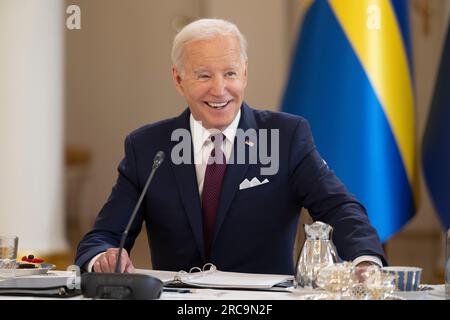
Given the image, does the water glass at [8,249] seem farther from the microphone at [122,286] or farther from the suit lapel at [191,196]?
the microphone at [122,286]

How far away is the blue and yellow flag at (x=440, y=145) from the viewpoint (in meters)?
3.95

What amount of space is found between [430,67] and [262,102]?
1281mm

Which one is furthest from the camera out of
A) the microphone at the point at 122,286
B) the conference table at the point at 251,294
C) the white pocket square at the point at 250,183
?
the white pocket square at the point at 250,183

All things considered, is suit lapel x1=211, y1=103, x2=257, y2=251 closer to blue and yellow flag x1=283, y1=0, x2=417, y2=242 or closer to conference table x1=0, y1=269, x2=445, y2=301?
conference table x1=0, y1=269, x2=445, y2=301

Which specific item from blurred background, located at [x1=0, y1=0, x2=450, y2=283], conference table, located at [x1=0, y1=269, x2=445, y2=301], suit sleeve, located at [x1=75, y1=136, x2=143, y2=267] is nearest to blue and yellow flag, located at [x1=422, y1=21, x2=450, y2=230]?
blurred background, located at [x1=0, y1=0, x2=450, y2=283]

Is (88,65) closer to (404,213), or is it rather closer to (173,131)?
(404,213)

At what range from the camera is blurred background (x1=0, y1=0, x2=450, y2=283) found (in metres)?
4.87

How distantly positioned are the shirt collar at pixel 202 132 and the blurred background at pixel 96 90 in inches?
94.3

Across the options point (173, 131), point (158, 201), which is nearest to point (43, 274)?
point (158, 201)

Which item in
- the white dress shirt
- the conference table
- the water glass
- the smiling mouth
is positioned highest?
the smiling mouth

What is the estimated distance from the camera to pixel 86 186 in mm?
6238

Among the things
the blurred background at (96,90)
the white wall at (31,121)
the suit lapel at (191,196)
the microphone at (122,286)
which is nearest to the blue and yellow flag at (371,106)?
the blurred background at (96,90)

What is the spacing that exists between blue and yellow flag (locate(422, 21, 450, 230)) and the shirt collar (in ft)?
5.44

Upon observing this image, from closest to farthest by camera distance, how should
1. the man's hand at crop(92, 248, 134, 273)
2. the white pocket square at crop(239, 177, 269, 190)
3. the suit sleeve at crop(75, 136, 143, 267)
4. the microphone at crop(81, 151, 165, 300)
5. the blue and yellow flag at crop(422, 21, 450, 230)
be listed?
the microphone at crop(81, 151, 165, 300) → the man's hand at crop(92, 248, 134, 273) → the suit sleeve at crop(75, 136, 143, 267) → the white pocket square at crop(239, 177, 269, 190) → the blue and yellow flag at crop(422, 21, 450, 230)
